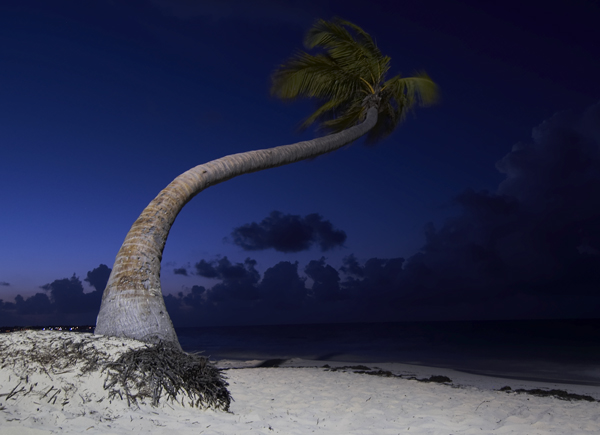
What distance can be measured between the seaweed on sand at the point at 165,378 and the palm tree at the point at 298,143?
482mm

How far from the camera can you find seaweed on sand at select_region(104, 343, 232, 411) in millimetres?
3324

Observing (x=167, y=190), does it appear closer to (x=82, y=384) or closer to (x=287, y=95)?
(x=82, y=384)

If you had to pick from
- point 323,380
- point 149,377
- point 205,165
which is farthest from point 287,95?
point 149,377

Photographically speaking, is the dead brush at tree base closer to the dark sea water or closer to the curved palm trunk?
the curved palm trunk

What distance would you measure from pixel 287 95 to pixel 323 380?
24.7 ft

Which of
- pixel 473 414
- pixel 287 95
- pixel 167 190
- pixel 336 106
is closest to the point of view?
pixel 167 190

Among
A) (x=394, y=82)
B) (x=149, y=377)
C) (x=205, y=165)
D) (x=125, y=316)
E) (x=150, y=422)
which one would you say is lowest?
(x=150, y=422)

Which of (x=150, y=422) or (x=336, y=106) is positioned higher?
(x=336, y=106)

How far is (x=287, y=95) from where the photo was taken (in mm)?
10203

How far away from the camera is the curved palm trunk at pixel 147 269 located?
4.20m

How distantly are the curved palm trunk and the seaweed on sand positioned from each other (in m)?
0.41

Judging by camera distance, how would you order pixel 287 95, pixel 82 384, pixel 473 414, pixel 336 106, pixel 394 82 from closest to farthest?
pixel 82 384 < pixel 473 414 < pixel 287 95 < pixel 394 82 < pixel 336 106

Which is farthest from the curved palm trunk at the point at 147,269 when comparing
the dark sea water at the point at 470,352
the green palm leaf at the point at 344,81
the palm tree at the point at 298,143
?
the dark sea water at the point at 470,352

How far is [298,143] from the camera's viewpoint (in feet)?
24.8
